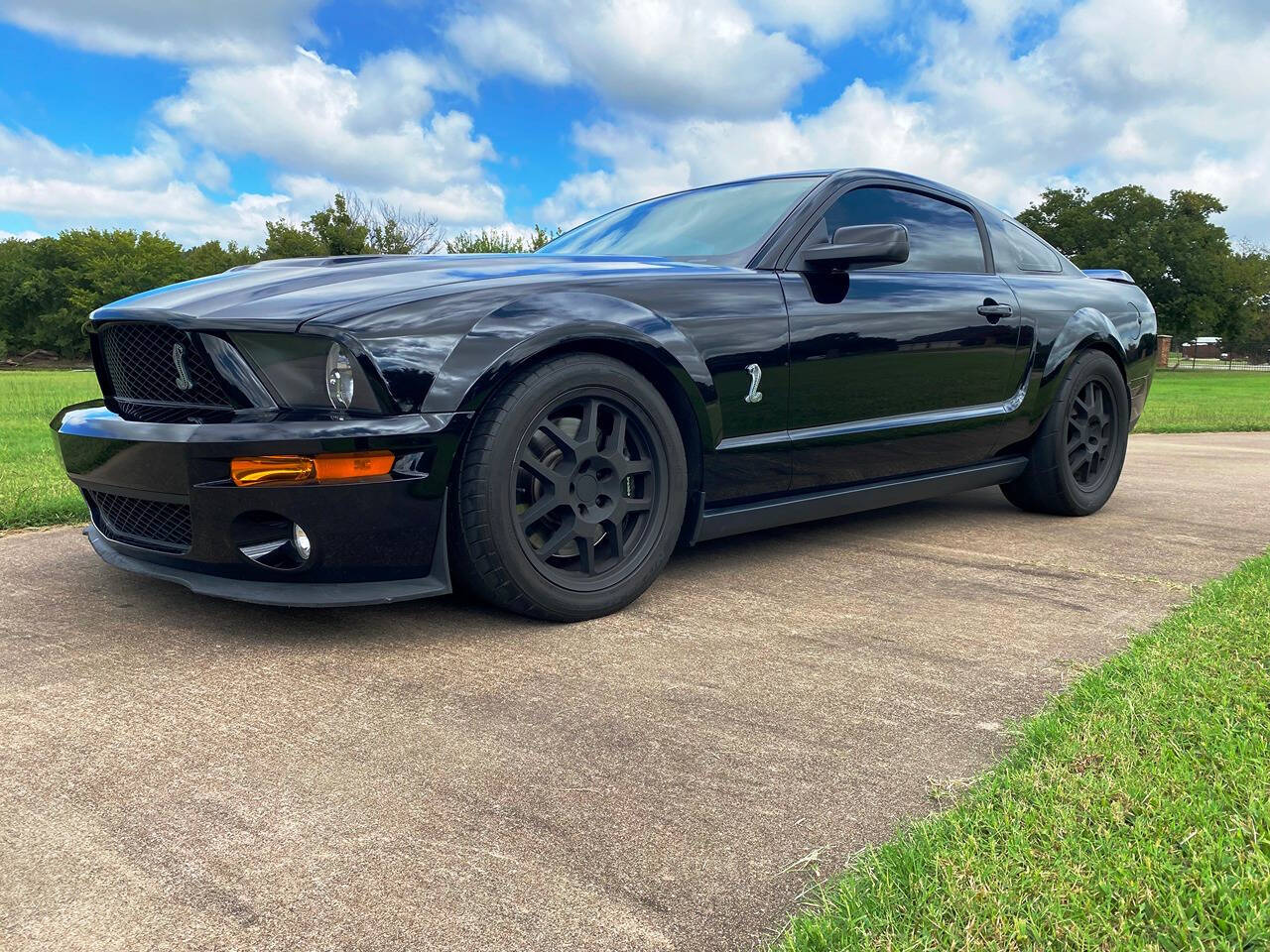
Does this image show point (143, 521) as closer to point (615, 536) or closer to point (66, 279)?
point (615, 536)

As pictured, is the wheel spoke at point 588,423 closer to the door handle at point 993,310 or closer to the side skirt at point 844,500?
the side skirt at point 844,500

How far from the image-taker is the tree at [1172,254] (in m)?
43.6

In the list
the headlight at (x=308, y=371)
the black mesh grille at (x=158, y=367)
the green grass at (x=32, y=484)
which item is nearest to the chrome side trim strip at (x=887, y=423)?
the headlight at (x=308, y=371)

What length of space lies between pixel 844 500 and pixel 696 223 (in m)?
1.18

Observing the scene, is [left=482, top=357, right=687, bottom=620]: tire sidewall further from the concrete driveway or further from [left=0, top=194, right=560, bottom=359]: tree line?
[left=0, top=194, right=560, bottom=359]: tree line

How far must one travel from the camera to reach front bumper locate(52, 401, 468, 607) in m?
2.35

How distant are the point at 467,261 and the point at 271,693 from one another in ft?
4.76

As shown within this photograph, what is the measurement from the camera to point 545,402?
2.63 meters

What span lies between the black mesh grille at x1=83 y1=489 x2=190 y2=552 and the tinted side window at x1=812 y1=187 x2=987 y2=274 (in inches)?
93.1

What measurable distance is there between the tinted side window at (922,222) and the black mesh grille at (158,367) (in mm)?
2171

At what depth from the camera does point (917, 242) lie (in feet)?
12.9

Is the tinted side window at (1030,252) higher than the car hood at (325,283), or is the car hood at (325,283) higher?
the tinted side window at (1030,252)

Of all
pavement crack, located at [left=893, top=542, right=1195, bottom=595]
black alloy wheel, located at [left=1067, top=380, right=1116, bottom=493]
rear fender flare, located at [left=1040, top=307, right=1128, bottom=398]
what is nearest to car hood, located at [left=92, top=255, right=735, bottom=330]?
pavement crack, located at [left=893, top=542, right=1195, bottom=595]

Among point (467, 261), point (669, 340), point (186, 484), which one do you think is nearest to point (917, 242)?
point (669, 340)
